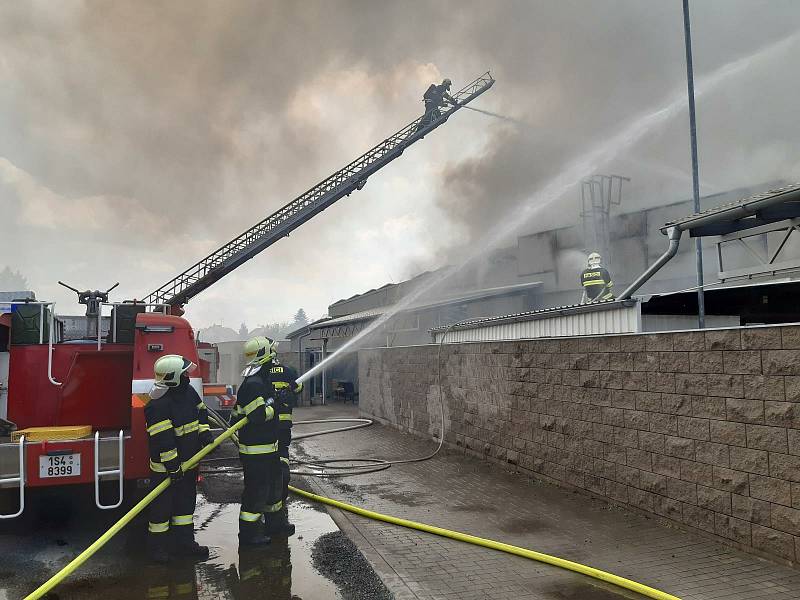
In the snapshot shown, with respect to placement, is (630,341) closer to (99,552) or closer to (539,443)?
(539,443)

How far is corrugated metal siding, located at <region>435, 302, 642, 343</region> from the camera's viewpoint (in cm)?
703

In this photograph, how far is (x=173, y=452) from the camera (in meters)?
5.41

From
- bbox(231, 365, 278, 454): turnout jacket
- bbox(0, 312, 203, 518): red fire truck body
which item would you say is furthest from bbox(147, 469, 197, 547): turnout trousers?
bbox(231, 365, 278, 454): turnout jacket

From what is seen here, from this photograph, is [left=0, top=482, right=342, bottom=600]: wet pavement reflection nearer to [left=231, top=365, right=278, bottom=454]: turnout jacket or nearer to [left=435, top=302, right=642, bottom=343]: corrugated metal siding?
[left=231, top=365, right=278, bottom=454]: turnout jacket

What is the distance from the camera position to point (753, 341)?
4.91 meters

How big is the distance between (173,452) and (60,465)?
1.09 meters

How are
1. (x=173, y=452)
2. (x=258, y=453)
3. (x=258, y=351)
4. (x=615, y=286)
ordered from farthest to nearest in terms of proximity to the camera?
(x=615, y=286), (x=258, y=351), (x=258, y=453), (x=173, y=452)

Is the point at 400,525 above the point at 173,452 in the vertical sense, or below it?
below

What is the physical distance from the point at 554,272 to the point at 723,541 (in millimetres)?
17719

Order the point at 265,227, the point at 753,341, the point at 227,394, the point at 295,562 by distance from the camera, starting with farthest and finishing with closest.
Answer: the point at 265,227 < the point at 227,394 < the point at 295,562 < the point at 753,341

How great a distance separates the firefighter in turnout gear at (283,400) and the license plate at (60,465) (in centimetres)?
193

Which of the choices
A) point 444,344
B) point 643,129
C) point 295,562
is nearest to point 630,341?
point 295,562

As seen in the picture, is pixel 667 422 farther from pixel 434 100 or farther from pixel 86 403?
pixel 434 100

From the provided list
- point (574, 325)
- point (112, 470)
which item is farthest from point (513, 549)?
point (112, 470)
